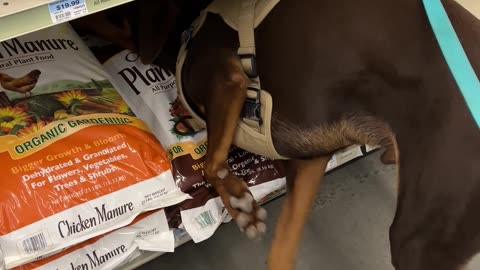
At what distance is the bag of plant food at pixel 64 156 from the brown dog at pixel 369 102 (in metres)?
0.15

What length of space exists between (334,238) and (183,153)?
19.1 inches

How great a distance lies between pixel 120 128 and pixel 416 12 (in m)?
0.62

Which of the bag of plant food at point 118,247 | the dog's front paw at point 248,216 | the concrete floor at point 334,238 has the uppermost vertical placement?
the bag of plant food at point 118,247

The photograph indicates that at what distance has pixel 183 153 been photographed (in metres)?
1.42

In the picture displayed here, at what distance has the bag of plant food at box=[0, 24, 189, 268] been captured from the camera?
122cm

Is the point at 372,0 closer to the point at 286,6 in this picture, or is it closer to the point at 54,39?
the point at 286,6

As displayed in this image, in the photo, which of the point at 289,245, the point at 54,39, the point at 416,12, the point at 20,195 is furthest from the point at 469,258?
the point at 54,39

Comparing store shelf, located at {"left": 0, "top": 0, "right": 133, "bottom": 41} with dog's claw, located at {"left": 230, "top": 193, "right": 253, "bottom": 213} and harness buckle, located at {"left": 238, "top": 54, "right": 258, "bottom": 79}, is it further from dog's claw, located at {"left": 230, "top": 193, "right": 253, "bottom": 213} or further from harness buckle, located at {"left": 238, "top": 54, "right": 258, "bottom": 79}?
dog's claw, located at {"left": 230, "top": 193, "right": 253, "bottom": 213}

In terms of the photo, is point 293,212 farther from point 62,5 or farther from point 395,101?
point 62,5

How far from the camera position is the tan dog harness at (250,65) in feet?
4.11

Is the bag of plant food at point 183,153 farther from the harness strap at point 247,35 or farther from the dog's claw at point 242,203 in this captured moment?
the harness strap at point 247,35

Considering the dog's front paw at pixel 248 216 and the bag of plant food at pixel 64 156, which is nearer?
the bag of plant food at pixel 64 156

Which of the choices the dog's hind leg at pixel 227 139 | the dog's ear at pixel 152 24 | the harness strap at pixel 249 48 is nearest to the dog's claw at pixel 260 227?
the dog's hind leg at pixel 227 139

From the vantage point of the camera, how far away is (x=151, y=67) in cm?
153
